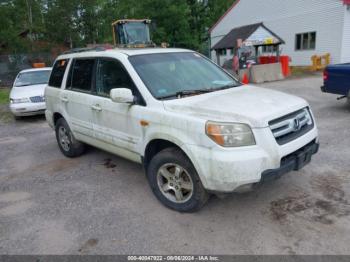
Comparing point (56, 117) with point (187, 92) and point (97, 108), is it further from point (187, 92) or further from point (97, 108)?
point (187, 92)

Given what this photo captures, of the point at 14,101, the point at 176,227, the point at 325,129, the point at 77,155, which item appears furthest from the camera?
the point at 14,101

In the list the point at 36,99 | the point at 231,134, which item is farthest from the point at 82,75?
the point at 36,99

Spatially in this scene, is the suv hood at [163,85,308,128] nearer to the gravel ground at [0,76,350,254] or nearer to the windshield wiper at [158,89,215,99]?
the windshield wiper at [158,89,215,99]

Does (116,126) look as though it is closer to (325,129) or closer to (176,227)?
(176,227)

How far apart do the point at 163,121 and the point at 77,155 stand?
2926 mm

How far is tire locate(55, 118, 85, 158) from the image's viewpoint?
5348 millimetres

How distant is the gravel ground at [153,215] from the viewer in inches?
116

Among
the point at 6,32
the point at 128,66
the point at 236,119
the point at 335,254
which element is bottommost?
the point at 335,254

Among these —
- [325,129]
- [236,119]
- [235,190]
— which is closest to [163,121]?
[236,119]

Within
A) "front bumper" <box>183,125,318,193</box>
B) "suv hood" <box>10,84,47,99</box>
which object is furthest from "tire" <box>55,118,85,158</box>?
"suv hood" <box>10,84,47,99</box>

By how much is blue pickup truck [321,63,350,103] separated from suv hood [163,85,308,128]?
464cm

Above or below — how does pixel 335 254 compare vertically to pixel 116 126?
below

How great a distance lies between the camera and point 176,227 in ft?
10.7

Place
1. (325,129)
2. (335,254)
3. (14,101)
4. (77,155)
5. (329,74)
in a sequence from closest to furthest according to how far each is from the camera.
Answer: (335,254) < (77,155) < (325,129) < (329,74) < (14,101)
